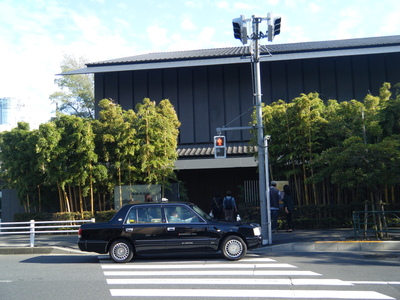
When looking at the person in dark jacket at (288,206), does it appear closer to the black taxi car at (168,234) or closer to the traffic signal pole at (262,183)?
the traffic signal pole at (262,183)

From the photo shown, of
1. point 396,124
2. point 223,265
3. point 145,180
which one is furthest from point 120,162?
point 396,124

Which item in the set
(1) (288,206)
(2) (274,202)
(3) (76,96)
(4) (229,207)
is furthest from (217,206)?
(3) (76,96)

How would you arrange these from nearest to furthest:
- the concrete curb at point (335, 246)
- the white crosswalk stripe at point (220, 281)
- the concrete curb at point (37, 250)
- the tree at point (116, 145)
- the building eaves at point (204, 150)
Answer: the white crosswalk stripe at point (220, 281) → the concrete curb at point (335, 246) → the concrete curb at point (37, 250) → the tree at point (116, 145) → the building eaves at point (204, 150)

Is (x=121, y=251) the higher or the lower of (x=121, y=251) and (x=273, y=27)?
the lower

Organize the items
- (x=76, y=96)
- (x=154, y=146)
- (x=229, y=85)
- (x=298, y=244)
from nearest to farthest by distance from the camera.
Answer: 1. (x=298, y=244)
2. (x=154, y=146)
3. (x=229, y=85)
4. (x=76, y=96)

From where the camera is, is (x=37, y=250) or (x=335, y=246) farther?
(x=37, y=250)

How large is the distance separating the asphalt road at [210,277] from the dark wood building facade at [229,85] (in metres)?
10.7

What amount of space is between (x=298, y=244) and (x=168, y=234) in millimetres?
4414

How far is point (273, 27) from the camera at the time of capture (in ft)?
42.2

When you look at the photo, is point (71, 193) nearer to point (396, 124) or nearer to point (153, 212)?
point (153, 212)

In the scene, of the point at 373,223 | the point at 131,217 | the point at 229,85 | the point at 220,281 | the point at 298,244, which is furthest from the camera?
the point at 229,85

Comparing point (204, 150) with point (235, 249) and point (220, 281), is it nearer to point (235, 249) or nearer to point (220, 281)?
point (235, 249)

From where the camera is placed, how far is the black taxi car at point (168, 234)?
437 inches

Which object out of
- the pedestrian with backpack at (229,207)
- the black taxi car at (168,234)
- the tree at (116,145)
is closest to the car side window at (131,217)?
the black taxi car at (168,234)
